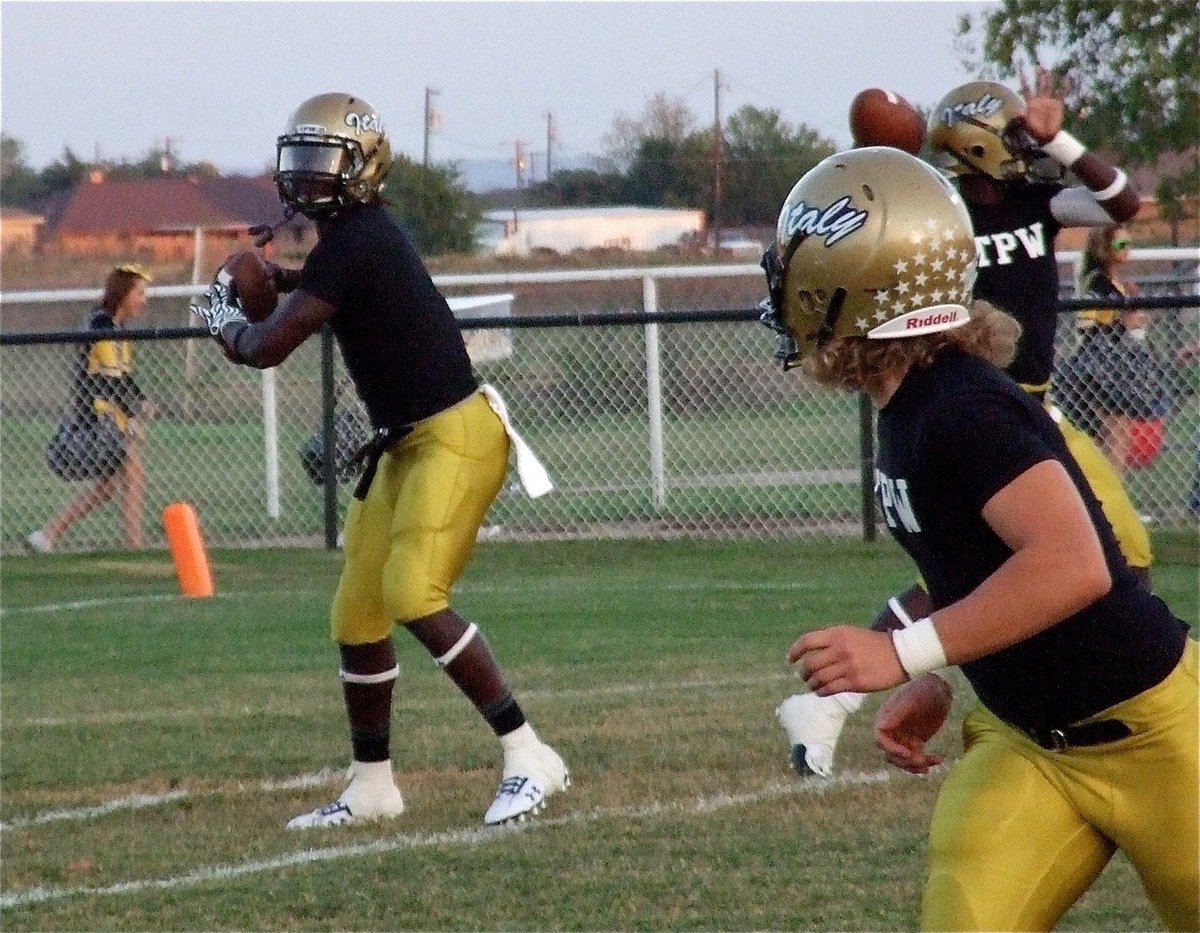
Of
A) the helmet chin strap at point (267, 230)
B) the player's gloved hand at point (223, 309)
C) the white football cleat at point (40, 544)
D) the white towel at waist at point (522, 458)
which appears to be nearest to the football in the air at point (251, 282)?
the player's gloved hand at point (223, 309)

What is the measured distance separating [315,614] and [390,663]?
14.6 feet

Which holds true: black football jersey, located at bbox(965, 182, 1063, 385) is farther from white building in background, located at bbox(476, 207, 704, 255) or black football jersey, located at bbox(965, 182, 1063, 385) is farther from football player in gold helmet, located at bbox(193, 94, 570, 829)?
white building in background, located at bbox(476, 207, 704, 255)

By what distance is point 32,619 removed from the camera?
11.2 metres

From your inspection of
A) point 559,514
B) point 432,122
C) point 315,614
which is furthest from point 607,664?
point 432,122

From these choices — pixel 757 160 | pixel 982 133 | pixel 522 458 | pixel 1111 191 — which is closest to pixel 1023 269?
pixel 982 133

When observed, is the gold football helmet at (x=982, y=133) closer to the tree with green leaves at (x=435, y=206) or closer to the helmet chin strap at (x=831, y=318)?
the helmet chin strap at (x=831, y=318)

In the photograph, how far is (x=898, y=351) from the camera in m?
3.55

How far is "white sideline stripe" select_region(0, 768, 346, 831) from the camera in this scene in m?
6.55

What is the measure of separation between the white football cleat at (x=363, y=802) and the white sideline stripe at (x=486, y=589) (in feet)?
16.5

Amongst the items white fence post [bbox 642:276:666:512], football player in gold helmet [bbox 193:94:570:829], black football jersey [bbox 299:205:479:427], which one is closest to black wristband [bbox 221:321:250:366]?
football player in gold helmet [bbox 193:94:570:829]

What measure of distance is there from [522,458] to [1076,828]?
12.0 feet

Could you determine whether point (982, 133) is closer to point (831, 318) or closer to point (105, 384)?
point (831, 318)

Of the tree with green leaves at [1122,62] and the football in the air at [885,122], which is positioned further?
the tree with green leaves at [1122,62]

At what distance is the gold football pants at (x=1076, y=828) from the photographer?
343cm
